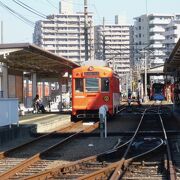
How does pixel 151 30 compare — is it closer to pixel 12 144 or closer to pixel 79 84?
pixel 79 84

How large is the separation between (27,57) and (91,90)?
4362mm

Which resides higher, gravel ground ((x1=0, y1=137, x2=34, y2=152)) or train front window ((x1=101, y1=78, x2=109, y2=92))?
train front window ((x1=101, y1=78, x2=109, y2=92))

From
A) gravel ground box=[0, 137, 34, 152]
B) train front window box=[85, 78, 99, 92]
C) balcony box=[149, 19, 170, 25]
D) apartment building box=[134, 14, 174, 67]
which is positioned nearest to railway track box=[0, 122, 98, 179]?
gravel ground box=[0, 137, 34, 152]

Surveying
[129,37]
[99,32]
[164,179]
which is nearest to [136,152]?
[164,179]

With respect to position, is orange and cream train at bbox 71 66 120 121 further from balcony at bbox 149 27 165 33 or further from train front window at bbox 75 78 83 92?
balcony at bbox 149 27 165 33

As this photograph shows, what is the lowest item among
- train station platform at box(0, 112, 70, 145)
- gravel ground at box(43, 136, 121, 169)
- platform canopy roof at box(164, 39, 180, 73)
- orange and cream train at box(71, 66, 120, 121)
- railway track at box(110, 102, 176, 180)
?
gravel ground at box(43, 136, 121, 169)

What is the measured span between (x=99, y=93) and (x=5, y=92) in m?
5.39

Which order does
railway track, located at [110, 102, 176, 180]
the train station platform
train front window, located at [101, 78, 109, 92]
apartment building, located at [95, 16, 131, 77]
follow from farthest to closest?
apartment building, located at [95, 16, 131, 77]
train front window, located at [101, 78, 109, 92]
the train station platform
railway track, located at [110, 102, 176, 180]

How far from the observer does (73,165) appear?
1153cm

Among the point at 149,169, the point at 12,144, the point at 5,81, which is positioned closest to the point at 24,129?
the point at 12,144

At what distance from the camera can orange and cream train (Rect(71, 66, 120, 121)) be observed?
3005 cm

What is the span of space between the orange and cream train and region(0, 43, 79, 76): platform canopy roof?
6.67 feet

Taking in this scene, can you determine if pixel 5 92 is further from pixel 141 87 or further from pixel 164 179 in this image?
pixel 141 87

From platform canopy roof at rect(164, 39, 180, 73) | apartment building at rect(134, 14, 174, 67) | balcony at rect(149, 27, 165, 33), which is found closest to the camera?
platform canopy roof at rect(164, 39, 180, 73)
